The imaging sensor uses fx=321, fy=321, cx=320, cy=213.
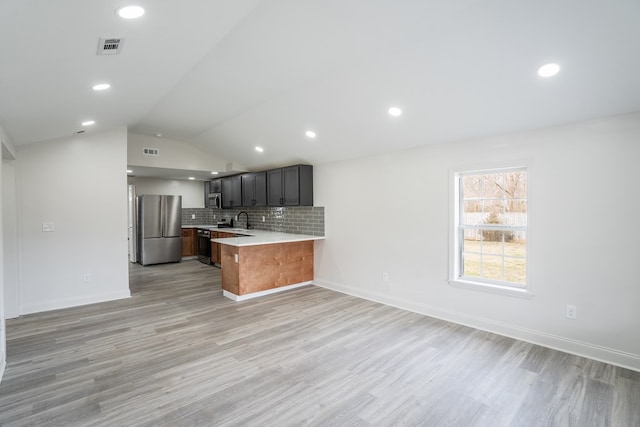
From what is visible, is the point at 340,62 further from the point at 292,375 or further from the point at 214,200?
the point at 214,200

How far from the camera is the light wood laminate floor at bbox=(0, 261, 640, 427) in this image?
2.14 metres

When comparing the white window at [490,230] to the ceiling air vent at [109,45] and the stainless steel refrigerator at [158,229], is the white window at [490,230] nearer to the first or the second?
the ceiling air vent at [109,45]

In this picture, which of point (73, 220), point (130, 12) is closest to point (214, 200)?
point (73, 220)


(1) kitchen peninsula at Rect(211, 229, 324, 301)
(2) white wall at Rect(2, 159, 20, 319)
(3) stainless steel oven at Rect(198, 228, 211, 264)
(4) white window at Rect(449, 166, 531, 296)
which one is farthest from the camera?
(3) stainless steel oven at Rect(198, 228, 211, 264)

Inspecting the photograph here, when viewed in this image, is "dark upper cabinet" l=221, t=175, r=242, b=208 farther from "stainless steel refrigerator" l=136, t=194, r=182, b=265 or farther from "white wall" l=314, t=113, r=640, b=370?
"white wall" l=314, t=113, r=640, b=370

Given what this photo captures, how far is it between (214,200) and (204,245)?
1169mm

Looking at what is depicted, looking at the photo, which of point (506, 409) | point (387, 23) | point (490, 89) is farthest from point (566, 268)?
point (387, 23)

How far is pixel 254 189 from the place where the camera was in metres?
6.72

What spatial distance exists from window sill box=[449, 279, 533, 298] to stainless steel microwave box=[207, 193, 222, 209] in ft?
19.5

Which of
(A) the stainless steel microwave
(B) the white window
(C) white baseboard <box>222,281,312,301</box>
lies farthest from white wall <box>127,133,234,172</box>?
(B) the white window

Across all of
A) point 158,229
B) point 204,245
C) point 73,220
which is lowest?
point 204,245

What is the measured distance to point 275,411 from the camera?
2.18 m

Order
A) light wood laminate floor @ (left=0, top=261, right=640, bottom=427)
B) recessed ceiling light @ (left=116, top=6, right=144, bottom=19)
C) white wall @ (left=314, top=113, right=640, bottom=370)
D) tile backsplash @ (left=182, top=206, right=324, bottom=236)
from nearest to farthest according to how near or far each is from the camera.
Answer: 1. recessed ceiling light @ (left=116, top=6, right=144, bottom=19)
2. light wood laminate floor @ (left=0, top=261, right=640, bottom=427)
3. white wall @ (left=314, top=113, right=640, bottom=370)
4. tile backsplash @ (left=182, top=206, right=324, bottom=236)

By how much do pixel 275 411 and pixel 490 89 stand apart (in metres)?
3.15
